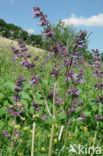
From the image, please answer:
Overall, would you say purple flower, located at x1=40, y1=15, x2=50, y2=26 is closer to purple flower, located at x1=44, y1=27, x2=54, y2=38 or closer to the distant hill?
purple flower, located at x1=44, y1=27, x2=54, y2=38

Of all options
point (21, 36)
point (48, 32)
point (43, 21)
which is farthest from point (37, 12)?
point (21, 36)

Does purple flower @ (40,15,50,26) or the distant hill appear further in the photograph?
the distant hill

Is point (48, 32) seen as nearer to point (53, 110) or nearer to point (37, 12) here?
point (37, 12)

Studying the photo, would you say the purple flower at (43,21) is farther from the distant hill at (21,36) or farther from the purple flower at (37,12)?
the distant hill at (21,36)

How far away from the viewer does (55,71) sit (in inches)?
72.1

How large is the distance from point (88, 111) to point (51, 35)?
6.87ft

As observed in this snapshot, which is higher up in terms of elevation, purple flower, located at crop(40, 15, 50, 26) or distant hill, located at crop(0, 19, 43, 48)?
distant hill, located at crop(0, 19, 43, 48)

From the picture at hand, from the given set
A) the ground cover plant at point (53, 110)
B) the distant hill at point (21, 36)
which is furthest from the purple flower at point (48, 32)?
the distant hill at point (21, 36)

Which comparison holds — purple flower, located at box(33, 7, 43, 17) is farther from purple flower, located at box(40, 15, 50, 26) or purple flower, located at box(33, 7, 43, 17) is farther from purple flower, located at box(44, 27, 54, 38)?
purple flower, located at box(44, 27, 54, 38)

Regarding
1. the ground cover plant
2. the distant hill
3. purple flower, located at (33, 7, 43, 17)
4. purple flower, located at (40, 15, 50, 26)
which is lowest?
the ground cover plant

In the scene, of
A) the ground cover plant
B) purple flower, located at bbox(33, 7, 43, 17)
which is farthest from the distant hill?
purple flower, located at bbox(33, 7, 43, 17)

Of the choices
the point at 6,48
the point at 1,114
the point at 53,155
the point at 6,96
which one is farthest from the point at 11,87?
the point at 6,48

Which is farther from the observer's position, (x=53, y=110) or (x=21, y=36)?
(x=21, y=36)

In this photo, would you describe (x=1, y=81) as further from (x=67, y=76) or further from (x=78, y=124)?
(x=67, y=76)
